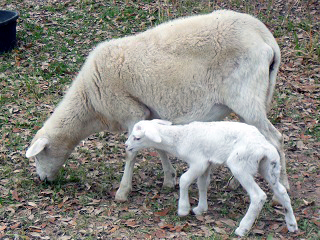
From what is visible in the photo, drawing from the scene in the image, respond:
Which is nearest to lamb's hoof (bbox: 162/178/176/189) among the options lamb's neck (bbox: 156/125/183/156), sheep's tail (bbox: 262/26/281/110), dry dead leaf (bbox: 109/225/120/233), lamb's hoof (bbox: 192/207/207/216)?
lamb's hoof (bbox: 192/207/207/216)

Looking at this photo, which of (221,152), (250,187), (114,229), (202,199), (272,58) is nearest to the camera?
(250,187)

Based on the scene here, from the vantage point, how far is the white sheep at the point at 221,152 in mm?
4746

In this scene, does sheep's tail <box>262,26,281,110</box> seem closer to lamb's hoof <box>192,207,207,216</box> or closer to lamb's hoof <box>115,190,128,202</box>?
lamb's hoof <box>192,207,207,216</box>

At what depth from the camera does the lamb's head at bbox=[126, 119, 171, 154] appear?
5121mm

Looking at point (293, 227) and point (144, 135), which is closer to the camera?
point (293, 227)

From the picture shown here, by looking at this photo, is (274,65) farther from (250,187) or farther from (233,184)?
(250,187)

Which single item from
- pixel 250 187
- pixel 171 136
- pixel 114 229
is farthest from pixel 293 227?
pixel 114 229

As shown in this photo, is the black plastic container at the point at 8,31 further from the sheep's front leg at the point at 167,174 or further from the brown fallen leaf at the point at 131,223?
the brown fallen leaf at the point at 131,223

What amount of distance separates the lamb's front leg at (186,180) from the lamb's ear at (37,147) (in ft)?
5.56

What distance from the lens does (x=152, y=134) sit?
5113mm

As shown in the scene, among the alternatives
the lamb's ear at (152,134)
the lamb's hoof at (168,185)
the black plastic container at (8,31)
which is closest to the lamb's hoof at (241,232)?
the lamb's ear at (152,134)

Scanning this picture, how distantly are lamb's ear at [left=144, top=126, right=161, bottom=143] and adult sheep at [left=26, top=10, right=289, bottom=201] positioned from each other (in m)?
0.59

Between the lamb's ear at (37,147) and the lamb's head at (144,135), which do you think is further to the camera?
the lamb's ear at (37,147)

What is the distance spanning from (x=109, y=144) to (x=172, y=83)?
189 centimetres
